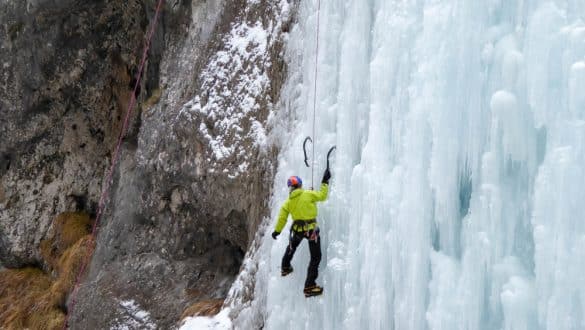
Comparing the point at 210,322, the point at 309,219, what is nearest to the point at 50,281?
the point at 210,322

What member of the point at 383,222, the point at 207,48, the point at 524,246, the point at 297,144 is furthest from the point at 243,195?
the point at 524,246

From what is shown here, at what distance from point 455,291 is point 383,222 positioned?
968 millimetres

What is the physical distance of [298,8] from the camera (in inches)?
313

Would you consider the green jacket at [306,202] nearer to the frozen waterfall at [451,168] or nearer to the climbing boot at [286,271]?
the frozen waterfall at [451,168]

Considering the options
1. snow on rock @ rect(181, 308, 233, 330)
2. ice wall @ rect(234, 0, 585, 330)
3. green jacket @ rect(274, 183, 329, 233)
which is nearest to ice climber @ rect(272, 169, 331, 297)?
green jacket @ rect(274, 183, 329, 233)

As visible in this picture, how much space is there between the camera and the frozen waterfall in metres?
4.48

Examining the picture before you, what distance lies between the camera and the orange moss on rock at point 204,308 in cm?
919

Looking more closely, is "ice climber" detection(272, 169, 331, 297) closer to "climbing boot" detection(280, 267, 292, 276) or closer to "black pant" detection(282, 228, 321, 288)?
"black pant" detection(282, 228, 321, 288)

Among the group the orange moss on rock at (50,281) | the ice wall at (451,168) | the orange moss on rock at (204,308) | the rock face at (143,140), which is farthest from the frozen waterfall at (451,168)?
the orange moss on rock at (50,281)

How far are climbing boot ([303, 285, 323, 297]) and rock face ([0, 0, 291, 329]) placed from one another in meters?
1.89

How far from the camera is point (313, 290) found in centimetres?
650

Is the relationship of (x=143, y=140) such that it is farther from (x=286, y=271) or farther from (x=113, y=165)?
(x=286, y=271)

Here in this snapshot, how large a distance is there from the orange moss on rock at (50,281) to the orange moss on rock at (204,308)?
3.19 meters

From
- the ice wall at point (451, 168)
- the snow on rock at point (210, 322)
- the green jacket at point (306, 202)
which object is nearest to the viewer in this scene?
the ice wall at point (451, 168)
